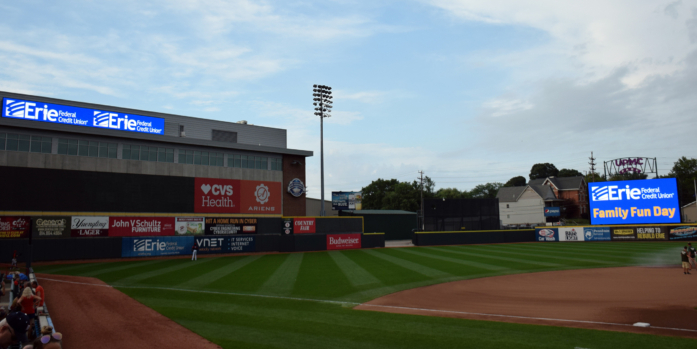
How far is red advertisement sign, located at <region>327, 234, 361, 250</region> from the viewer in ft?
147

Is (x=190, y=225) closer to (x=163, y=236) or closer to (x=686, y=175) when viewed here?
(x=163, y=236)

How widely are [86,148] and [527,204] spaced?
286 ft

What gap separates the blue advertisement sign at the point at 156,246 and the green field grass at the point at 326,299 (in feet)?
8.62

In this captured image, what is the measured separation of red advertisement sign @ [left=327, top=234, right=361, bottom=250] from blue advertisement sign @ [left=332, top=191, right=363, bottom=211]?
18.1 meters

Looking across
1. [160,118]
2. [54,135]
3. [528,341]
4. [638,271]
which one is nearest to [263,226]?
[160,118]

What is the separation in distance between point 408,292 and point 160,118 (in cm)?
3775

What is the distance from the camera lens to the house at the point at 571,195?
93.6 metres

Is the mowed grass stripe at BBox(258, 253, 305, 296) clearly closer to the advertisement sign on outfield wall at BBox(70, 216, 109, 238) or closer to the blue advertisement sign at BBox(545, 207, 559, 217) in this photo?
the advertisement sign on outfield wall at BBox(70, 216, 109, 238)

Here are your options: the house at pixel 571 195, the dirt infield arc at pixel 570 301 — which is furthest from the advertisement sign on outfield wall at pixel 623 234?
the house at pixel 571 195

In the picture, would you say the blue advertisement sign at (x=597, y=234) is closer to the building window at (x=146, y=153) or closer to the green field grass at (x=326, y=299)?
the green field grass at (x=326, y=299)

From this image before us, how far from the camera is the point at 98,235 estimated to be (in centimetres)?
3541

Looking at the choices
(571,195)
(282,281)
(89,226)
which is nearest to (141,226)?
(89,226)

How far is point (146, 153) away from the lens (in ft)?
135

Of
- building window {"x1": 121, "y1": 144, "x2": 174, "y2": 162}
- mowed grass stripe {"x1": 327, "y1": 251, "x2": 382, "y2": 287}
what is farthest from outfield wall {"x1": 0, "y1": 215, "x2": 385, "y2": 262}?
mowed grass stripe {"x1": 327, "y1": 251, "x2": 382, "y2": 287}
